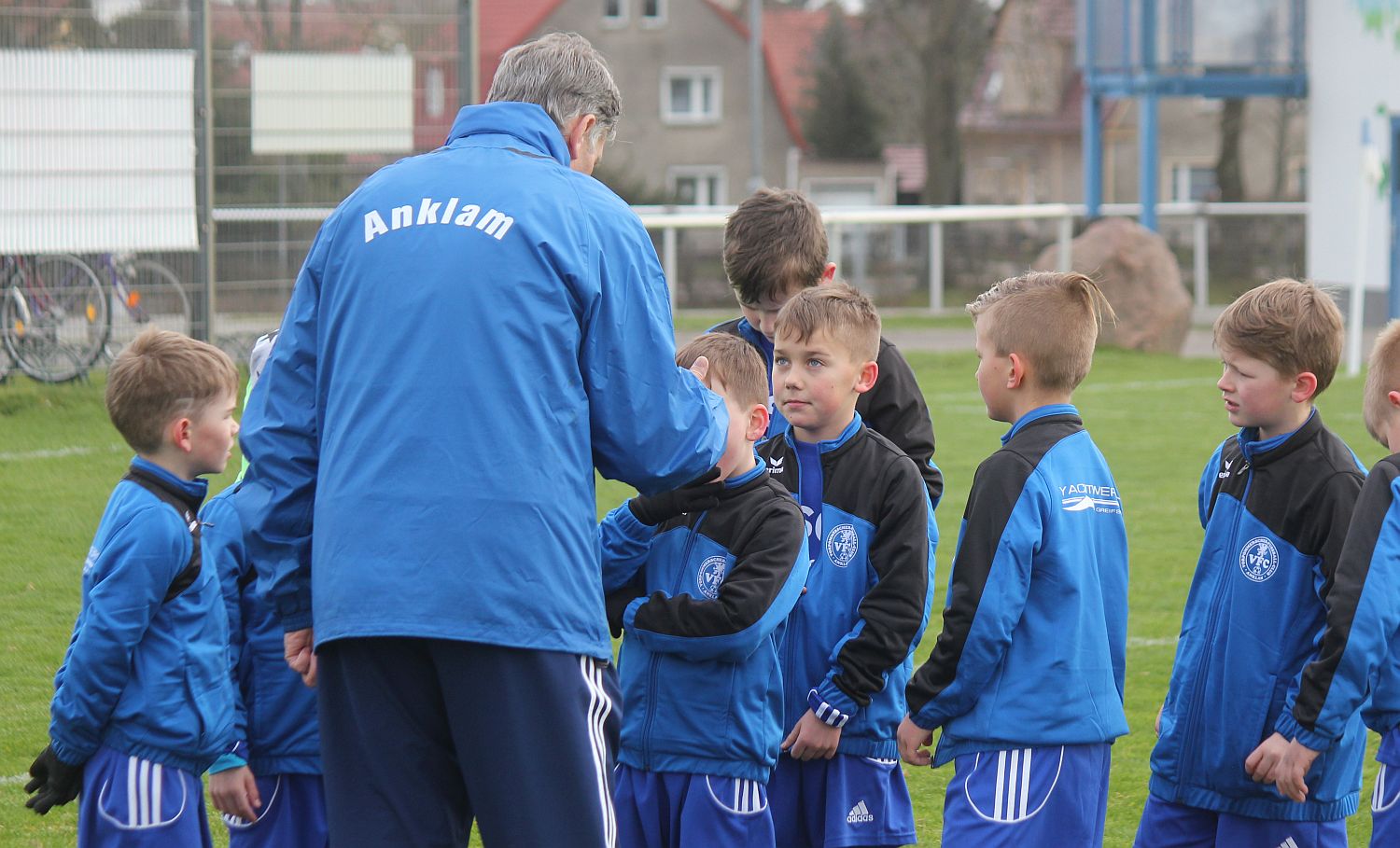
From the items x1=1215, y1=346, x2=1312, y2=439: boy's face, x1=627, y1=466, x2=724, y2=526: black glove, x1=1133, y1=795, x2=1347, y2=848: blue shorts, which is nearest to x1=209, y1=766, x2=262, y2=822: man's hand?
x1=627, y1=466, x2=724, y2=526: black glove

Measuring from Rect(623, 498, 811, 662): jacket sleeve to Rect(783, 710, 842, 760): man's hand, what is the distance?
0.25m

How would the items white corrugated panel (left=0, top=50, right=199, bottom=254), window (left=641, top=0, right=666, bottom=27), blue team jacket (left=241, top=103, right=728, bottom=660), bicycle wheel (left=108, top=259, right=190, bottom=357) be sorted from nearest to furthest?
blue team jacket (left=241, top=103, right=728, bottom=660), white corrugated panel (left=0, top=50, right=199, bottom=254), bicycle wheel (left=108, top=259, right=190, bottom=357), window (left=641, top=0, right=666, bottom=27)

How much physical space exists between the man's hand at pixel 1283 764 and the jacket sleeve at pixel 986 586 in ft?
1.90


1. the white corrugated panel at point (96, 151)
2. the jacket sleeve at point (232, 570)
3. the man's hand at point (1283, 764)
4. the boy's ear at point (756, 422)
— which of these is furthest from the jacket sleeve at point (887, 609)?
the white corrugated panel at point (96, 151)

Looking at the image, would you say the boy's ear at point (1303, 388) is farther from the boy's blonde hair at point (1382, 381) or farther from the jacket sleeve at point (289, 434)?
the jacket sleeve at point (289, 434)

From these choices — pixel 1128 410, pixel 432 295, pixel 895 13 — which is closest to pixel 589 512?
pixel 432 295

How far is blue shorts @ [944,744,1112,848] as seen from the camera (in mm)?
3420

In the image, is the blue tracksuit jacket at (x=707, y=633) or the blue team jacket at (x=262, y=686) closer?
the blue tracksuit jacket at (x=707, y=633)

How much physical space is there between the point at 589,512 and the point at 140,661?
3.65ft

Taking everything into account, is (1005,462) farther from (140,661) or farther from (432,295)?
(140,661)

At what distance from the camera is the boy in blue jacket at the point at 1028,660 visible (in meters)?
3.41

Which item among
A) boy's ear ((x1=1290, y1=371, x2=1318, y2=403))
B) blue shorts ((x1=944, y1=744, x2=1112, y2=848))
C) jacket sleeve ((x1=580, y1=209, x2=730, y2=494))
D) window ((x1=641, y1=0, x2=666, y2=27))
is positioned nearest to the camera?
jacket sleeve ((x1=580, y1=209, x2=730, y2=494))

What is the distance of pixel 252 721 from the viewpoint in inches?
142

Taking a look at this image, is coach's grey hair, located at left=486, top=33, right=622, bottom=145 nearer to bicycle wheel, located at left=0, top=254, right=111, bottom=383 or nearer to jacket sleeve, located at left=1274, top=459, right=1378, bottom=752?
jacket sleeve, located at left=1274, top=459, right=1378, bottom=752
